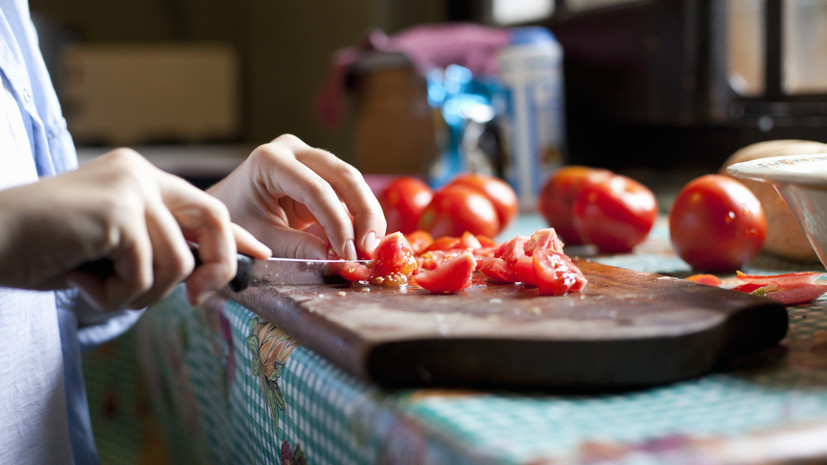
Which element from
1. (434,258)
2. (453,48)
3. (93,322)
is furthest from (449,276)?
(453,48)

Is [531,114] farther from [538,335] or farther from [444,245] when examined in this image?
[538,335]

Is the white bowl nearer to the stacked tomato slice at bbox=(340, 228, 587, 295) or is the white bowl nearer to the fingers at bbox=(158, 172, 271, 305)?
the stacked tomato slice at bbox=(340, 228, 587, 295)

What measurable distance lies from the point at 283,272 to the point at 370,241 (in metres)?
0.09

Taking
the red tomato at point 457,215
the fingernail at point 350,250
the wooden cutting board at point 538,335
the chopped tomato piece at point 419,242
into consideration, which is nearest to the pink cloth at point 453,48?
the red tomato at point 457,215

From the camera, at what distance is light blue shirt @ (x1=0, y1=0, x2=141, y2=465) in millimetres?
720

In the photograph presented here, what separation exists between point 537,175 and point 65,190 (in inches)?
50.0

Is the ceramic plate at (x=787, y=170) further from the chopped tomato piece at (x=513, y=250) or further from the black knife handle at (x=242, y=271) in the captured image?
the black knife handle at (x=242, y=271)

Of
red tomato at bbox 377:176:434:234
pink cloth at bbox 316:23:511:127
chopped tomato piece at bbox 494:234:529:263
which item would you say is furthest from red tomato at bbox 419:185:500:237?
pink cloth at bbox 316:23:511:127

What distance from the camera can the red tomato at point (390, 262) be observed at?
72 cm

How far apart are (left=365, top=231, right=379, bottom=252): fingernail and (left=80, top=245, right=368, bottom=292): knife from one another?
0.05 ft

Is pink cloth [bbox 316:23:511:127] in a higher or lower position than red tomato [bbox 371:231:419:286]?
higher

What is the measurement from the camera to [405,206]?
1154 millimetres

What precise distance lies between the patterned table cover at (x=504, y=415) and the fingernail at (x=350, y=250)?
0.10m

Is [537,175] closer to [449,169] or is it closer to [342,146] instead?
[449,169]
